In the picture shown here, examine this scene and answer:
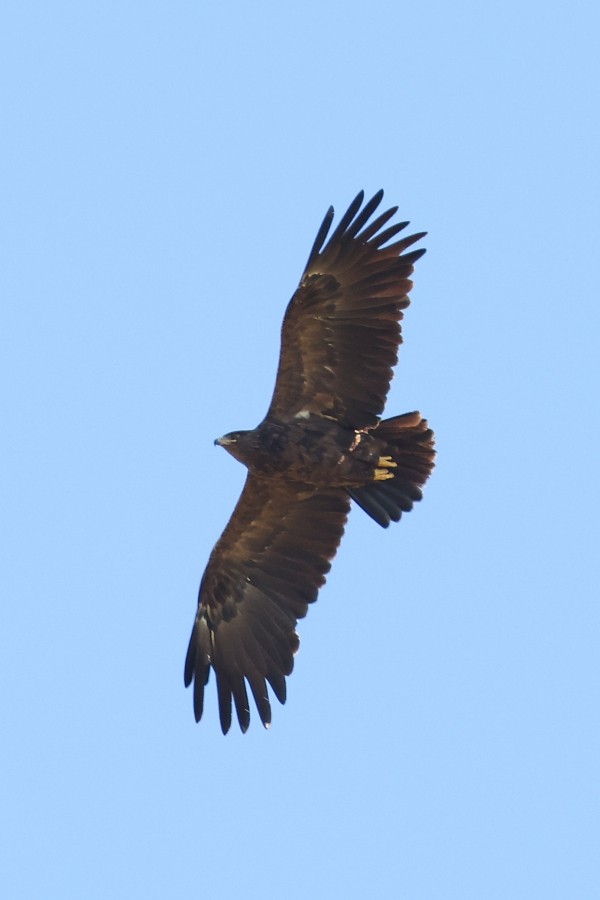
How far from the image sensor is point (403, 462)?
1823 centimetres

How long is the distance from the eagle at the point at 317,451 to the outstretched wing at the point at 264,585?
10mm

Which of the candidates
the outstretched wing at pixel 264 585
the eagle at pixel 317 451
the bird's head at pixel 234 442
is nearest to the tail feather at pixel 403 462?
the eagle at pixel 317 451

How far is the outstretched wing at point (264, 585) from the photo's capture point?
18.8m

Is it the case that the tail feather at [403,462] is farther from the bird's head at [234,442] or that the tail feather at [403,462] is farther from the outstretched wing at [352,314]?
the bird's head at [234,442]

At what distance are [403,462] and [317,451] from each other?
0.87 m

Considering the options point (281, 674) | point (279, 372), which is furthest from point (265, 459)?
point (281, 674)

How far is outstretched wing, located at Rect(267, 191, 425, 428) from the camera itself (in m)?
17.8

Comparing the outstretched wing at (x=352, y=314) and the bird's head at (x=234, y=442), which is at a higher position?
the outstretched wing at (x=352, y=314)

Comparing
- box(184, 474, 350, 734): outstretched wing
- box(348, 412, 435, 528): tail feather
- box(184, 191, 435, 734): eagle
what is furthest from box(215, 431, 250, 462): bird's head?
box(348, 412, 435, 528): tail feather

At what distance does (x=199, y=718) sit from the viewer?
18.9m

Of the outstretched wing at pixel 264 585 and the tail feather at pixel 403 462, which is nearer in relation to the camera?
the tail feather at pixel 403 462

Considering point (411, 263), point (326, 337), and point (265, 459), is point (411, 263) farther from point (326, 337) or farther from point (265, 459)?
point (265, 459)

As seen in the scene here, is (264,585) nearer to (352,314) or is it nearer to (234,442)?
(234,442)

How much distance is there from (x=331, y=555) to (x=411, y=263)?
3.17 m
